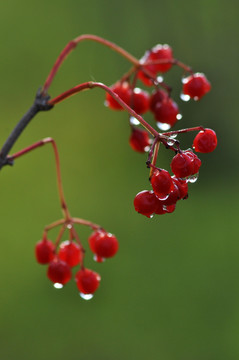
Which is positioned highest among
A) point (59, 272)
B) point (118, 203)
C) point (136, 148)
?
point (118, 203)

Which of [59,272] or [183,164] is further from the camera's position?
[59,272]

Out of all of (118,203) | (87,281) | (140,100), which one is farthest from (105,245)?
(118,203)

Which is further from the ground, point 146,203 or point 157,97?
point 157,97

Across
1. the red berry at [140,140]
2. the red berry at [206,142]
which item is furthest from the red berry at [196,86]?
the red berry at [206,142]

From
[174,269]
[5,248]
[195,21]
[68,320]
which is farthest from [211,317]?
[195,21]

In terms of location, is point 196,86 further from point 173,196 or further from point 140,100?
point 173,196

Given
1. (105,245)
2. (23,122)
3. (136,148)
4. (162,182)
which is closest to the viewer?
(162,182)
